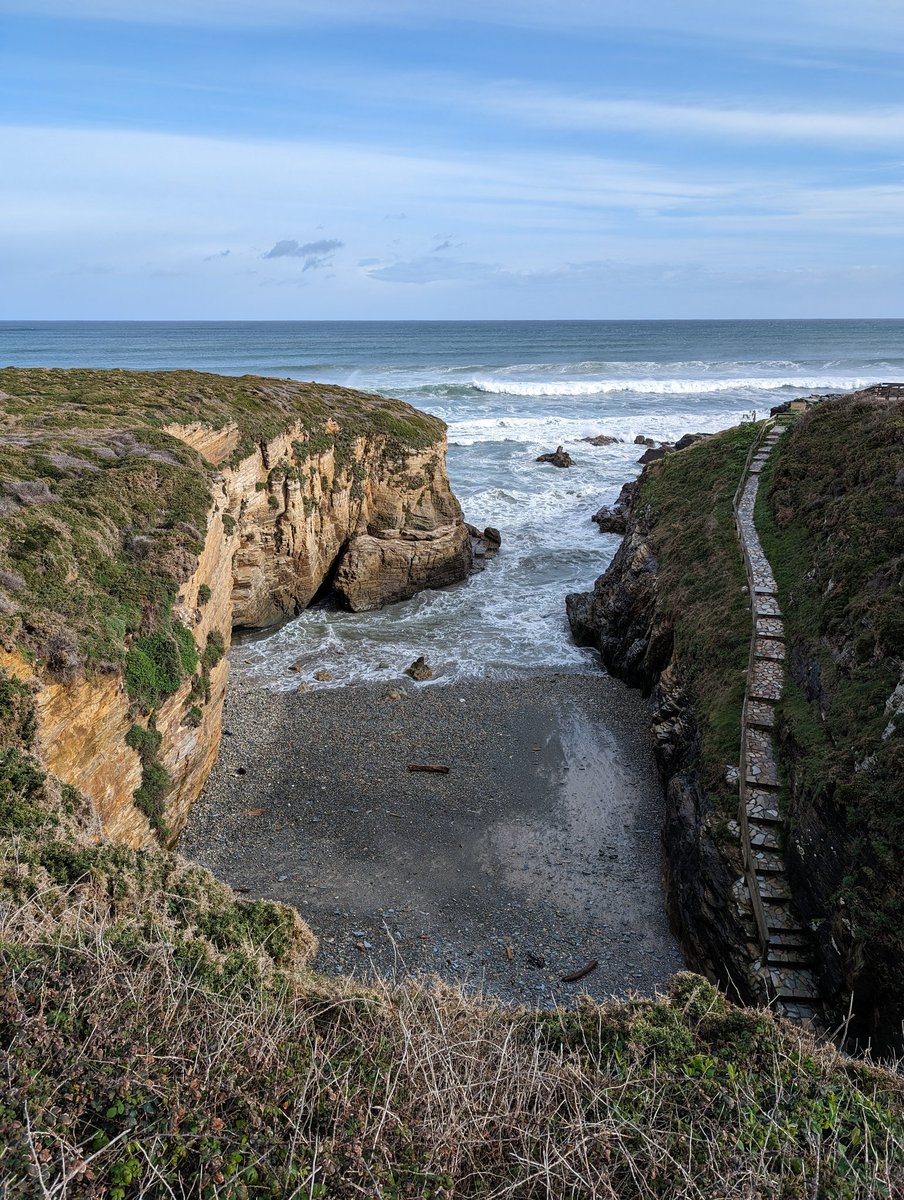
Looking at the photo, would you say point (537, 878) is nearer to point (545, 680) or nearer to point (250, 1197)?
point (545, 680)

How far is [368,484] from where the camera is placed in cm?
2933

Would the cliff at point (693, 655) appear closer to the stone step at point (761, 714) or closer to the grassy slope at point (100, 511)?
the stone step at point (761, 714)

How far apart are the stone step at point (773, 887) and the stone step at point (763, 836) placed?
1.59 ft

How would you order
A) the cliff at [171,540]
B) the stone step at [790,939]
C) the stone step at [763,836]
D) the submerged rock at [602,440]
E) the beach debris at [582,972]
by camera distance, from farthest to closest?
1. the submerged rock at [602,440]
2. the beach debris at [582,972]
3. the stone step at [763,836]
4. the cliff at [171,540]
5. the stone step at [790,939]

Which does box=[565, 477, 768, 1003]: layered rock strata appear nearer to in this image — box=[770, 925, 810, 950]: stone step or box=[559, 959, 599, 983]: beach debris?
box=[770, 925, 810, 950]: stone step

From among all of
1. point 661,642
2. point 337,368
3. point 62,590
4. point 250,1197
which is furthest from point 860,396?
point 337,368

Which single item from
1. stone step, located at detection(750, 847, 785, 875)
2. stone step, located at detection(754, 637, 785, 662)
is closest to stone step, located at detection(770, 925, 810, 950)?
stone step, located at detection(750, 847, 785, 875)

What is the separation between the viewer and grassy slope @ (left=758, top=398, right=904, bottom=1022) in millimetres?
9312

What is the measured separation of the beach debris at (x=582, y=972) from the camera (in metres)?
11.8

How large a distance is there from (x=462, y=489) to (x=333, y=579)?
50.8 ft

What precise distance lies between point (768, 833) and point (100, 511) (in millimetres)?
14112

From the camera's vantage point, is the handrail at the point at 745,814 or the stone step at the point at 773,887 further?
the stone step at the point at 773,887

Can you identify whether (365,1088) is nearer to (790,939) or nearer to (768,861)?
(790,939)

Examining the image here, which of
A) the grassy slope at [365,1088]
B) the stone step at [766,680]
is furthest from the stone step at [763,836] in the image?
the grassy slope at [365,1088]
